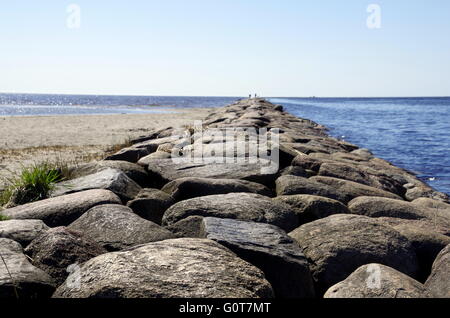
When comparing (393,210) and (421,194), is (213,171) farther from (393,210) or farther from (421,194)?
(421,194)

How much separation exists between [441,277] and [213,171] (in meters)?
3.07

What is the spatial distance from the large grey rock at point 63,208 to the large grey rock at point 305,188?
1.91m

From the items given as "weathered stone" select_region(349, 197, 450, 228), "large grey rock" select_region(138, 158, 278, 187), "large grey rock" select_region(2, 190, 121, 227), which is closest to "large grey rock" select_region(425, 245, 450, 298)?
"weathered stone" select_region(349, 197, 450, 228)

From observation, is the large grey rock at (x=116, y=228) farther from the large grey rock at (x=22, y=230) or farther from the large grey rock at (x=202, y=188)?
the large grey rock at (x=202, y=188)

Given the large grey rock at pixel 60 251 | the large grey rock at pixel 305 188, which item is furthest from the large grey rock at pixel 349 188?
the large grey rock at pixel 60 251

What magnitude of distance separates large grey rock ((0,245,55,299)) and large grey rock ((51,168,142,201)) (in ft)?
6.35

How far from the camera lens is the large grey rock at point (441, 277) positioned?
3.18m

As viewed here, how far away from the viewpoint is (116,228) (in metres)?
3.75

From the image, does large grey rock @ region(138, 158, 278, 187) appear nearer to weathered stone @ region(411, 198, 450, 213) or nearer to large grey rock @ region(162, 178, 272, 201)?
large grey rock @ region(162, 178, 272, 201)

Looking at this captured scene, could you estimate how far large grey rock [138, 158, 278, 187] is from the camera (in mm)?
5648

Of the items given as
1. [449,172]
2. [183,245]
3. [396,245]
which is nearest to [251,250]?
[183,245]
